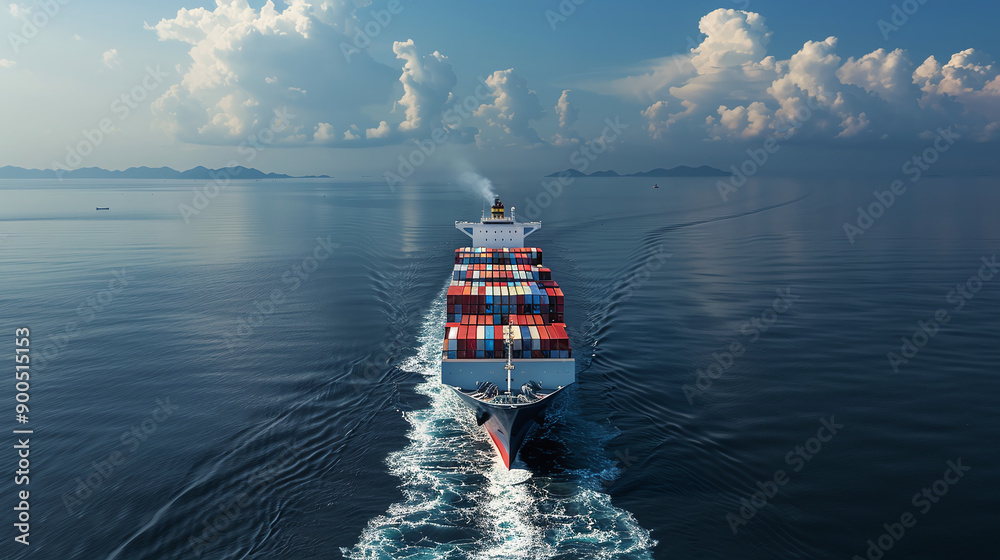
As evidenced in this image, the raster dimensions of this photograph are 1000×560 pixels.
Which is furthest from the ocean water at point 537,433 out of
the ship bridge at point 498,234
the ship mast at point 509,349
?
the ship bridge at point 498,234

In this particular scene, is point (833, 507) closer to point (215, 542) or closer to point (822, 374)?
point (822, 374)

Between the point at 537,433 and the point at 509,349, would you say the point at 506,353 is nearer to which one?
the point at 509,349

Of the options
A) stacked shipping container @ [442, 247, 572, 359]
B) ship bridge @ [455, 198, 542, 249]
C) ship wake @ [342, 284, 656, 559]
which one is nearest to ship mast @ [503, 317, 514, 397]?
stacked shipping container @ [442, 247, 572, 359]

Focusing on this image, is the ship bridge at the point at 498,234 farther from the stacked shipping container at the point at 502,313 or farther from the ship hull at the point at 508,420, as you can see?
the ship hull at the point at 508,420

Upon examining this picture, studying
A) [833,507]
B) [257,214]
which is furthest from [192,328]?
[257,214]

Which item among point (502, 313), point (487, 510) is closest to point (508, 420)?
point (487, 510)

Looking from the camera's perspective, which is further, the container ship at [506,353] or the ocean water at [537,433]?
the container ship at [506,353]

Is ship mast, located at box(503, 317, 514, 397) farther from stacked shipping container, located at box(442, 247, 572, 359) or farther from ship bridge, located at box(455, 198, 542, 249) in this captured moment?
ship bridge, located at box(455, 198, 542, 249)
